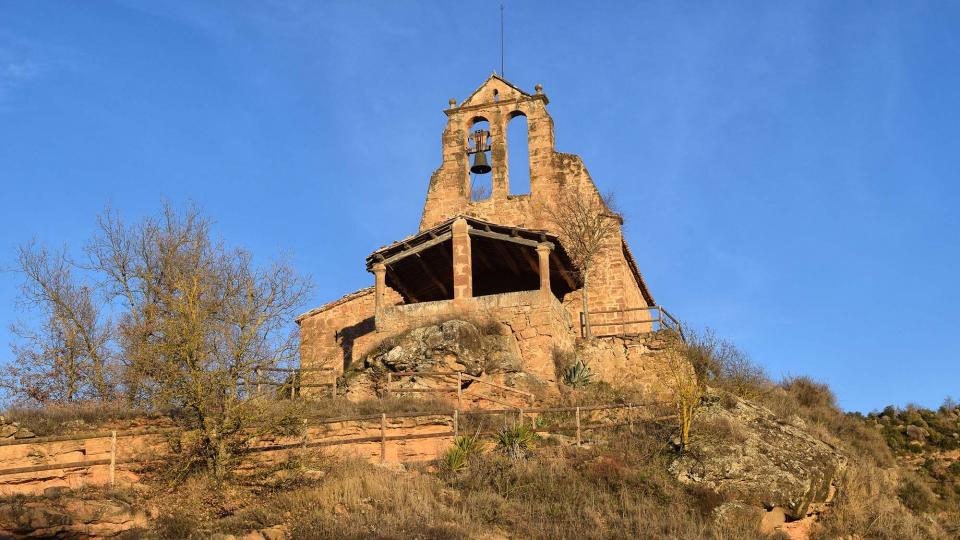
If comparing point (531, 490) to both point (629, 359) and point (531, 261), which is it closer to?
point (629, 359)

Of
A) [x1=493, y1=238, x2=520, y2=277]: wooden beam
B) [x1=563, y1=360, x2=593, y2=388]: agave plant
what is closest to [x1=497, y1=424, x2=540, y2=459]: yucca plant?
[x1=563, y1=360, x2=593, y2=388]: agave plant

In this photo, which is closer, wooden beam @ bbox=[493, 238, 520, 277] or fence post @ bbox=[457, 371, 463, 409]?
fence post @ bbox=[457, 371, 463, 409]

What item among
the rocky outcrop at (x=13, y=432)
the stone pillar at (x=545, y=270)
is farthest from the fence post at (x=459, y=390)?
the rocky outcrop at (x=13, y=432)

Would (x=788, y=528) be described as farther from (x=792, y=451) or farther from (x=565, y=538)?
(x=565, y=538)

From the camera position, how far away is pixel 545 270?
89.7ft

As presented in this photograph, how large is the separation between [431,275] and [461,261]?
10.2ft

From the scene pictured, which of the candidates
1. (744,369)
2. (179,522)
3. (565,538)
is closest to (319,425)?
(179,522)

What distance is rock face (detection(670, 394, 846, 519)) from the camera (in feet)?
56.8

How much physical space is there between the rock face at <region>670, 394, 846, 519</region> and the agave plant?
6013 mm

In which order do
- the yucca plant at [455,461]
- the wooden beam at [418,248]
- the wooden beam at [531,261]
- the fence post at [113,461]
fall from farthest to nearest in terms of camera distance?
the wooden beam at [531,261], the wooden beam at [418,248], the yucca plant at [455,461], the fence post at [113,461]

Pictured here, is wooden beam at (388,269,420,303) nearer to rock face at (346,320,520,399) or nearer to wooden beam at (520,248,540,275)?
wooden beam at (520,248,540,275)

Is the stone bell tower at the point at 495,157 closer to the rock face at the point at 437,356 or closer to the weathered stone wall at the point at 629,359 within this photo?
the weathered stone wall at the point at 629,359

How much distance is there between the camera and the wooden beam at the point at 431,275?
29703mm

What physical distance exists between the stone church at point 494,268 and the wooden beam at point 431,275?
36mm
